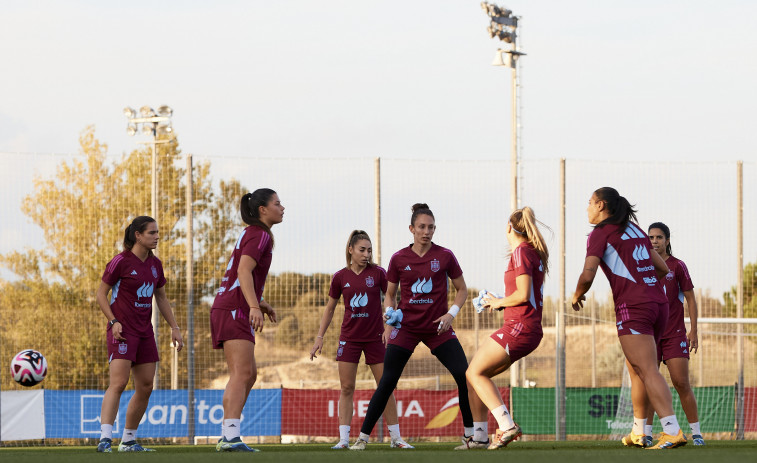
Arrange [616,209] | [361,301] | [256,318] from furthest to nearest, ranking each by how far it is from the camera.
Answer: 1. [361,301]
2. [616,209]
3. [256,318]

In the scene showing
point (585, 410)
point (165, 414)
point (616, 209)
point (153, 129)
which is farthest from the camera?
point (153, 129)

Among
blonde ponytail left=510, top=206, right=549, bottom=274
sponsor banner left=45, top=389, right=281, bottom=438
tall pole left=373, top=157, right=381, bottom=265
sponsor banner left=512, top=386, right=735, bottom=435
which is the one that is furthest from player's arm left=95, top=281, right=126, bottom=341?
sponsor banner left=512, top=386, right=735, bottom=435

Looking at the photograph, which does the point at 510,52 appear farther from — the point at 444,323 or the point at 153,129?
the point at 444,323

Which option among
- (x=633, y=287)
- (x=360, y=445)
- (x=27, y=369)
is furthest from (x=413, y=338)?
(x=27, y=369)

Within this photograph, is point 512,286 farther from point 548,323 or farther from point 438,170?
point 548,323

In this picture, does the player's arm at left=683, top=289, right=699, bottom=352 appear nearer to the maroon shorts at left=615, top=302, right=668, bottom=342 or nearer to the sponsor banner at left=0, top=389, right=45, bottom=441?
the maroon shorts at left=615, top=302, right=668, bottom=342

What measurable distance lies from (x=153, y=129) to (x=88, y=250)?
260cm

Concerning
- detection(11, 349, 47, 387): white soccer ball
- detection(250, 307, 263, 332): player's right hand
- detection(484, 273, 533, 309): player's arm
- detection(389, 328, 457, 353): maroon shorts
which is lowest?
detection(11, 349, 47, 387): white soccer ball

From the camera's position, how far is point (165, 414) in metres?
16.0

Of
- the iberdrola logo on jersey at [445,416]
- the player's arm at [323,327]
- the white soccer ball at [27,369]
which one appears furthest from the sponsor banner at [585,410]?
the white soccer ball at [27,369]

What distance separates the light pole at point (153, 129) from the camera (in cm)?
1803

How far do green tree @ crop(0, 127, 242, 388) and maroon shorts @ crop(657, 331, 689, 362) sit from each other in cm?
898

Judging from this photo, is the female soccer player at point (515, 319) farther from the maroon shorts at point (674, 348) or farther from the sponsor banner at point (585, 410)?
the sponsor banner at point (585, 410)

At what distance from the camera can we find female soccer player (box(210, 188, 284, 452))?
7992 mm
